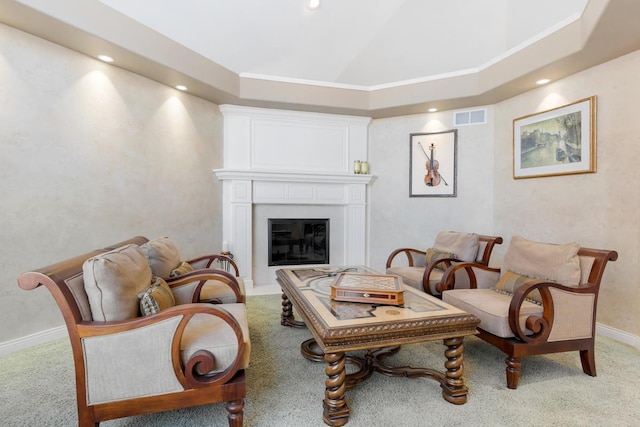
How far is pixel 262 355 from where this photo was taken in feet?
8.10

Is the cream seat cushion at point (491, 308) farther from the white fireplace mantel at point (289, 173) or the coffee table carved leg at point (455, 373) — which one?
the white fireplace mantel at point (289, 173)

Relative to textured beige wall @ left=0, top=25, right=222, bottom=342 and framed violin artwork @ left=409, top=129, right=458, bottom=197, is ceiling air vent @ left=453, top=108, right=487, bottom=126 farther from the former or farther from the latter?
textured beige wall @ left=0, top=25, right=222, bottom=342

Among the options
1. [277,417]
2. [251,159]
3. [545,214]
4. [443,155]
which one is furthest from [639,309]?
[251,159]

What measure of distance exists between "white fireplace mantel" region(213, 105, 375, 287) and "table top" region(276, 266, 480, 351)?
2729 millimetres

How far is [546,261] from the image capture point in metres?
2.39

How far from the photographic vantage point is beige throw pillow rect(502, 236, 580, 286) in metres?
2.24

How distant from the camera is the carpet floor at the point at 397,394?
174 cm

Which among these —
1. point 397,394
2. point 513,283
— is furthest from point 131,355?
point 513,283

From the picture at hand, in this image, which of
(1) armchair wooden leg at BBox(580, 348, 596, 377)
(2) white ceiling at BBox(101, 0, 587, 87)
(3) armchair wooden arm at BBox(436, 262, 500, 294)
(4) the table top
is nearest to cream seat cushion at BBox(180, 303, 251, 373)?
(4) the table top

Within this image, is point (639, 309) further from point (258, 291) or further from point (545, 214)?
point (258, 291)

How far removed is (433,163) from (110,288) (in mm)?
4385

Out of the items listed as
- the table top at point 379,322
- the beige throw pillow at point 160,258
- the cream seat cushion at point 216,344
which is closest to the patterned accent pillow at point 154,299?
the cream seat cushion at point 216,344

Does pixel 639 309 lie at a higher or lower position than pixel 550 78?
lower

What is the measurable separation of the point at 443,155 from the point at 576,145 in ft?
5.48
